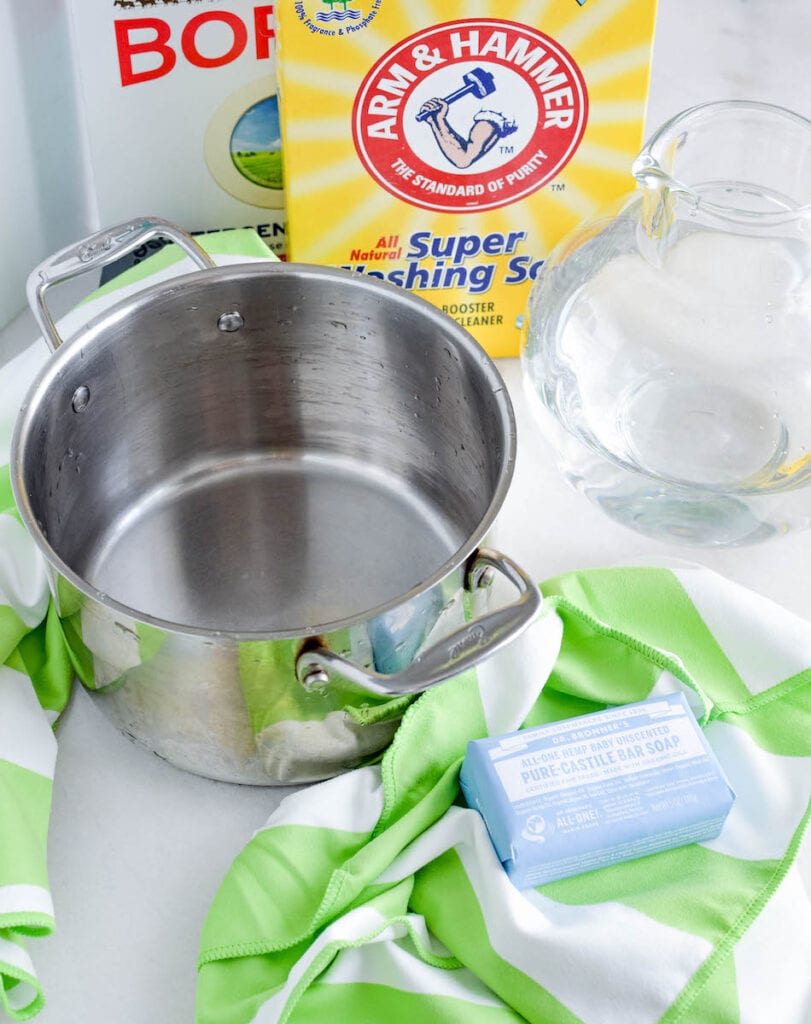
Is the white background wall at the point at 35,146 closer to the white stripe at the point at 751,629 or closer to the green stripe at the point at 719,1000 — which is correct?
the white stripe at the point at 751,629

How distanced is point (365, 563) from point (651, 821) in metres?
0.23

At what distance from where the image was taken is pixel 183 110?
31.7 inches

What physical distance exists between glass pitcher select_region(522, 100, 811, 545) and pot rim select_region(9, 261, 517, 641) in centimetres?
10

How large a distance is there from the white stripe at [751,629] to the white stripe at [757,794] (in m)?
0.04

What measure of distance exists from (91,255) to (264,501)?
17 cm

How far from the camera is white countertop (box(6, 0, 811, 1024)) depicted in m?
0.61

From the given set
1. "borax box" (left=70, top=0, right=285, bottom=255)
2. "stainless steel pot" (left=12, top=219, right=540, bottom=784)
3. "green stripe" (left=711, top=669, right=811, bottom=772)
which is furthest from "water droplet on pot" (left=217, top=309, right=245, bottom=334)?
"green stripe" (left=711, top=669, right=811, bottom=772)

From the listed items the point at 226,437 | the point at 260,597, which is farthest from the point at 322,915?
the point at 226,437

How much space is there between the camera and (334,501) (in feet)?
2.68

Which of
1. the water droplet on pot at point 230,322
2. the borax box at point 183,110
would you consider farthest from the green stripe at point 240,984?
the borax box at point 183,110

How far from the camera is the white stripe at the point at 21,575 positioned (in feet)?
2.22

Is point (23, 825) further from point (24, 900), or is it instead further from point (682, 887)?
point (682, 887)

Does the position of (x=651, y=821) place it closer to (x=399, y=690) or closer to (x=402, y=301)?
(x=399, y=690)

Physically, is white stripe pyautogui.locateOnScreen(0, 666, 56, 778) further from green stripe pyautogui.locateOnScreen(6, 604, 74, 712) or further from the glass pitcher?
the glass pitcher
